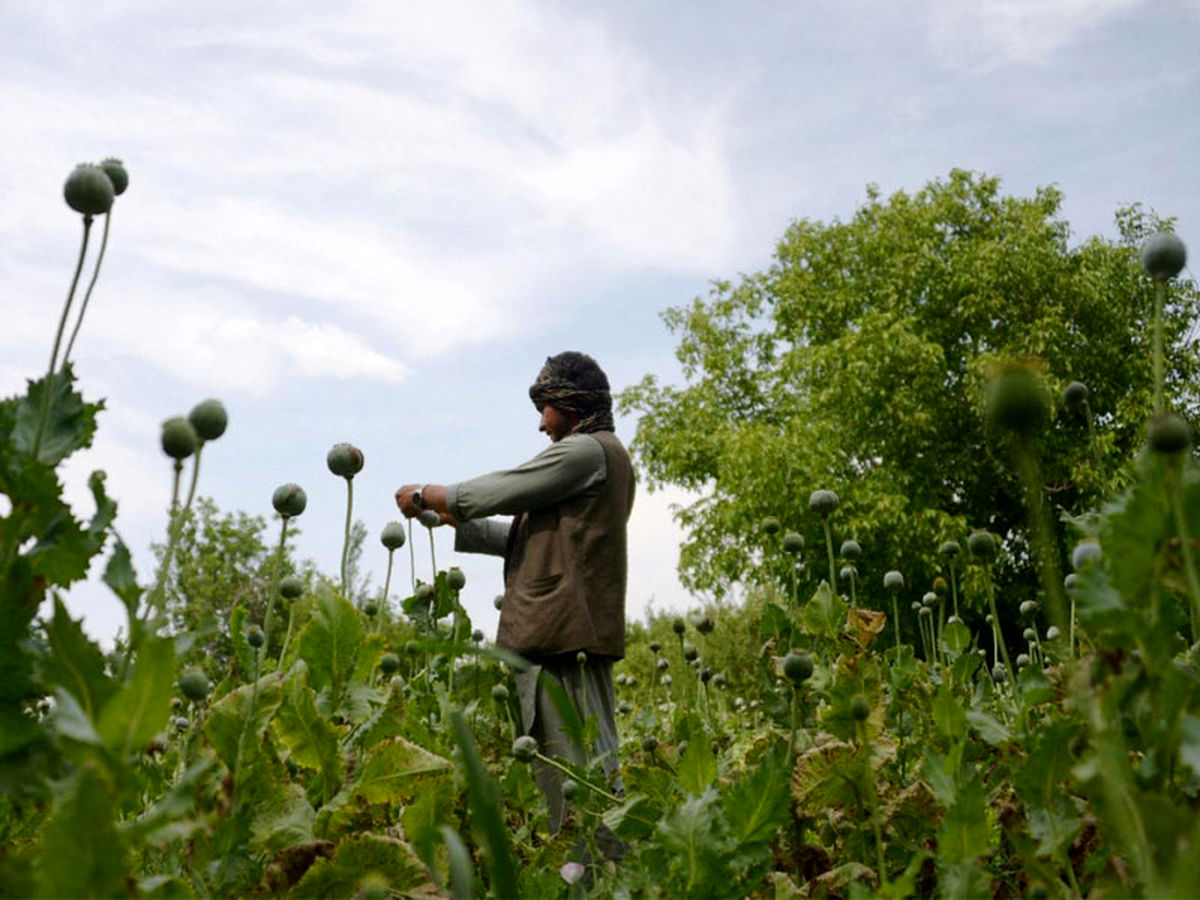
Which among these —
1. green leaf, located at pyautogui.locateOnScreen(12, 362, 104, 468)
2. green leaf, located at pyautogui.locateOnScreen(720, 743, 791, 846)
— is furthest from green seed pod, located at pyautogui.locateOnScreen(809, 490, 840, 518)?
green leaf, located at pyautogui.locateOnScreen(12, 362, 104, 468)

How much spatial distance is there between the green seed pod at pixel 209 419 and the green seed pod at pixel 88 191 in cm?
27

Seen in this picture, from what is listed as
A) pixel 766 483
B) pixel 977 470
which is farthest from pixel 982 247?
pixel 766 483

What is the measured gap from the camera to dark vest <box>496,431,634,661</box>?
4.48m

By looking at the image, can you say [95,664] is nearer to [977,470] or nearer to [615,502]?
[615,502]

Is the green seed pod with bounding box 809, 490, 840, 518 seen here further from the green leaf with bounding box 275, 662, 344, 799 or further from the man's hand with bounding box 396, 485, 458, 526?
the man's hand with bounding box 396, 485, 458, 526

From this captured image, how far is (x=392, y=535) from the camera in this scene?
10.6ft

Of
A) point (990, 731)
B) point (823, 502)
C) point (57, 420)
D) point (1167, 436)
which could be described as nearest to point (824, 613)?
point (823, 502)

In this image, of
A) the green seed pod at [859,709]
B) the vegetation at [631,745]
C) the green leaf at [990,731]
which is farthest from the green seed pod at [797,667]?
the green leaf at [990,731]

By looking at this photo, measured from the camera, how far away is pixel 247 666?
1915mm

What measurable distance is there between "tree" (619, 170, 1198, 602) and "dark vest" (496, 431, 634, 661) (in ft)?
54.2

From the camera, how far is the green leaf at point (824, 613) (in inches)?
91.8

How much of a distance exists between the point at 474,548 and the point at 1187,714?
4.09 metres

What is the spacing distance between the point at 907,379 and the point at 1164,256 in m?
22.0

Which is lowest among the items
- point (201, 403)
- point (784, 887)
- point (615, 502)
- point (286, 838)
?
point (784, 887)
